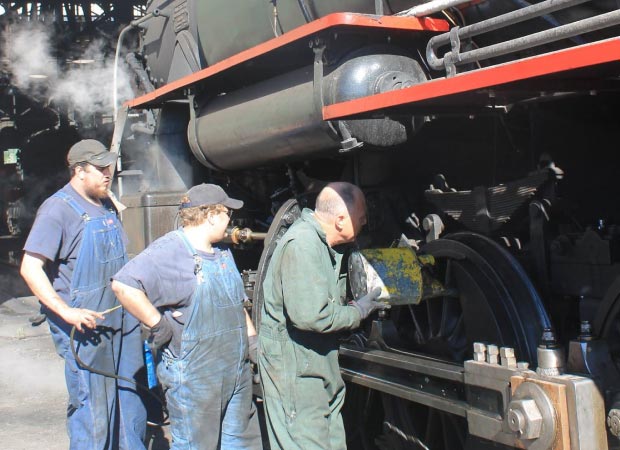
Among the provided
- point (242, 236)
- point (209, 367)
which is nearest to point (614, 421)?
point (209, 367)

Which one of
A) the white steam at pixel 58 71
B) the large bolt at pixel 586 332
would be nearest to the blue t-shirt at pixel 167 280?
the large bolt at pixel 586 332

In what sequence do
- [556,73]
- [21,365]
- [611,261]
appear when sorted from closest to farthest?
[556,73]
[611,261]
[21,365]

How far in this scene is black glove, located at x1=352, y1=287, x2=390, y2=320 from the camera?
2996 mm

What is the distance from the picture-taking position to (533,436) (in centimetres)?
247

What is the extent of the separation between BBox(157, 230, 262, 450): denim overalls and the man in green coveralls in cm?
22

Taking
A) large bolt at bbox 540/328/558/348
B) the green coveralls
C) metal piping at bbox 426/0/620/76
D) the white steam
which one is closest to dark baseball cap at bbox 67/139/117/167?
the green coveralls

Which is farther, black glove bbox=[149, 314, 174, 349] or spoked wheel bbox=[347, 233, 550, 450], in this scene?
black glove bbox=[149, 314, 174, 349]

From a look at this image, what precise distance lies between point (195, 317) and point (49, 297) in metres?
0.86

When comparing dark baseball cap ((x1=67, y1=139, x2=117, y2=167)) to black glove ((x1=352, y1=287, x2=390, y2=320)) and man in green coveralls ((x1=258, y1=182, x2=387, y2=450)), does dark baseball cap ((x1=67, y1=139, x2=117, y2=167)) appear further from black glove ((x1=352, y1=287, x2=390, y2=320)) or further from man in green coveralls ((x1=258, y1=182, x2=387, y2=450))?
black glove ((x1=352, y1=287, x2=390, y2=320))

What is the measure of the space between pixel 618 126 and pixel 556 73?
1.01m

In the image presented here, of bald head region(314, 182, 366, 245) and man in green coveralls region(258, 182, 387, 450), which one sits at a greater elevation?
bald head region(314, 182, 366, 245)

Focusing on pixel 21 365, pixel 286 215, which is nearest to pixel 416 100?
pixel 286 215

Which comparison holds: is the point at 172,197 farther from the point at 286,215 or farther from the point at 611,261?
the point at 611,261

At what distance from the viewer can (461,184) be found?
3479 mm
